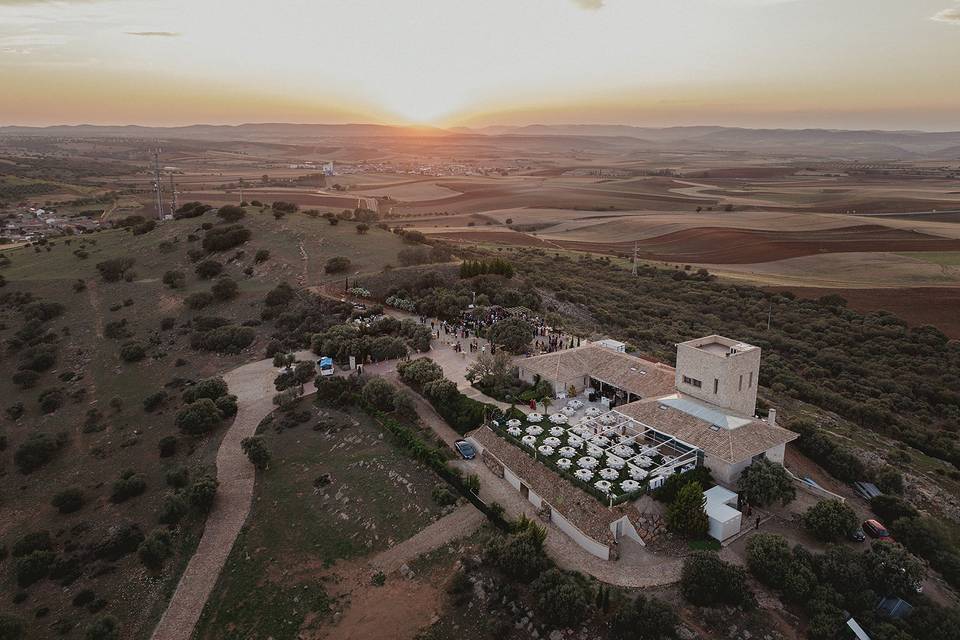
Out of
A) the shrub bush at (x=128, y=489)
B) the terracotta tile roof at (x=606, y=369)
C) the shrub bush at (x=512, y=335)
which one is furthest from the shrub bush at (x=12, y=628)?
the shrub bush at (x=512, y=335)

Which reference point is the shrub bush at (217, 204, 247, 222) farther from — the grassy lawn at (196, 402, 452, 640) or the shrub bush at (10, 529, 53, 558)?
the shrub bush at (10, 529, 53, 558)

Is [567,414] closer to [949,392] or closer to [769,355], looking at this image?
[769,355]

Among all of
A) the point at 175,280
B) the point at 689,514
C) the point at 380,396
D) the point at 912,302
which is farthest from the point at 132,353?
the point at 912,302

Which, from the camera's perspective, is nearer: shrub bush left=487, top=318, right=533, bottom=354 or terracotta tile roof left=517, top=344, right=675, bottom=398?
terracotta tile roof left=517, top=344, right=675, bottom=398

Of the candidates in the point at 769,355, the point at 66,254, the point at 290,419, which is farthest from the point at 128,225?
the point at 769,355

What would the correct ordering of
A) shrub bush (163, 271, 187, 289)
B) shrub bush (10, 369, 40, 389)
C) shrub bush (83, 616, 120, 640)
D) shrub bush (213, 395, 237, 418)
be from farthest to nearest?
shrub bush (163, 271, 187, 289) → shrub bush (10, 369, 40, 389) → shrub bush (213, 395, 237, 418) → shrub bush (83, 616, 120, 640)

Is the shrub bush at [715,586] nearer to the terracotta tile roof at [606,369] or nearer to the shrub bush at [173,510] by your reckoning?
the terracotta tile roof at [606,369]

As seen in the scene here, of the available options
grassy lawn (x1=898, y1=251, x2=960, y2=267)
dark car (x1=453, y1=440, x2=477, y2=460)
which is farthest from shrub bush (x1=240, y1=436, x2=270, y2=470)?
Answer: grassy lawn (x1=898, y1=251, x2=960, y2=267)

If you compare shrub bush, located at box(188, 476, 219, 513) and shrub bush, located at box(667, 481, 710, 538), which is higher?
shrub bush, located at box(667, 481, 710, 538)
